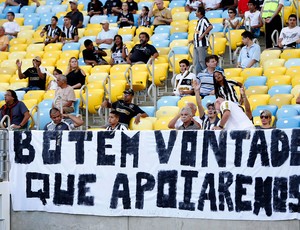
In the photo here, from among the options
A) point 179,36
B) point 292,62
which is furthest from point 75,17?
point 292,62

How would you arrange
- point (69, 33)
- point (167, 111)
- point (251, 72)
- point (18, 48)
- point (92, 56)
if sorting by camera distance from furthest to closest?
point (18, 48), point (69, 33), point (92, 56), point (251, 72), point (167, 111)

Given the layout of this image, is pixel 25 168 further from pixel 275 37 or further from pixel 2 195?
pixel 275 37

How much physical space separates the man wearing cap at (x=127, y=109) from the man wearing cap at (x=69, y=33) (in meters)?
5.94

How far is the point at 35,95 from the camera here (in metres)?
21.2

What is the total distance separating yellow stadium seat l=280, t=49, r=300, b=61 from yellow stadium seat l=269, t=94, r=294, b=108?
7.10 ft

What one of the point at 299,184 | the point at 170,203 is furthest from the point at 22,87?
the point at 299,184

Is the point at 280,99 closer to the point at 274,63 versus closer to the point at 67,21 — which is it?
the point at 274,63

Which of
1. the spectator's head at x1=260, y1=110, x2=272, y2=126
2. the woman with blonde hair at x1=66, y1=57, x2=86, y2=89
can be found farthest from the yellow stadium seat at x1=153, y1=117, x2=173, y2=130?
the woman with blonde hair at x1=66, y1=57, x2=86, y2=89

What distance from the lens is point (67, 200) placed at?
633 inches

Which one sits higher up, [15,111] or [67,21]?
[67,21]

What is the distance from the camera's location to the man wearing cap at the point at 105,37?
23.6 metres

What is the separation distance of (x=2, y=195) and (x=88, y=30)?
30.7ft

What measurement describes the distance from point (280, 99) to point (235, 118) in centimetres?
292

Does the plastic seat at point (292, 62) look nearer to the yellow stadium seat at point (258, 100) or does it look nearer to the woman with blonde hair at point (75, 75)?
the yellow stadium seat at point (258, 100)
